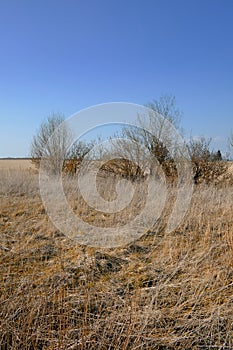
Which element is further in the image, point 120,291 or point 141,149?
point 141,149

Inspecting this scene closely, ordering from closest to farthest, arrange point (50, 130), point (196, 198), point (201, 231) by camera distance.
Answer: point (201, 231)
point (196, 198)
point (50, 130)

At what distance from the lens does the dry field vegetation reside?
6.66 feet

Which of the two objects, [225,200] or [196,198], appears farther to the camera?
[196,198]

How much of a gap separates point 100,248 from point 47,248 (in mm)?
857

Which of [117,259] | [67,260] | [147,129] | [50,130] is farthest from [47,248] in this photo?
[50,130]

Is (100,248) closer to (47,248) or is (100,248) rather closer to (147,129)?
(47,248)

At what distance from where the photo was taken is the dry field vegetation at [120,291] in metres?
2.03

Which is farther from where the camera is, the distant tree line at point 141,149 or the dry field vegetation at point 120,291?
the distant tree line at point 141,149

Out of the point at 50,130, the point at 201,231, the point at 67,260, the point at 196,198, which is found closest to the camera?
the point at 67,260

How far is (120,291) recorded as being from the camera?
274cm

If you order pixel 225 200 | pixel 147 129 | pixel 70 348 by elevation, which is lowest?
pixel 70 348

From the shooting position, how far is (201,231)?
4.52 metres

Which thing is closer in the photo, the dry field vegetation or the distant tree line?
the dry field vegetation

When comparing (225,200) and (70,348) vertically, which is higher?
(225,200)
